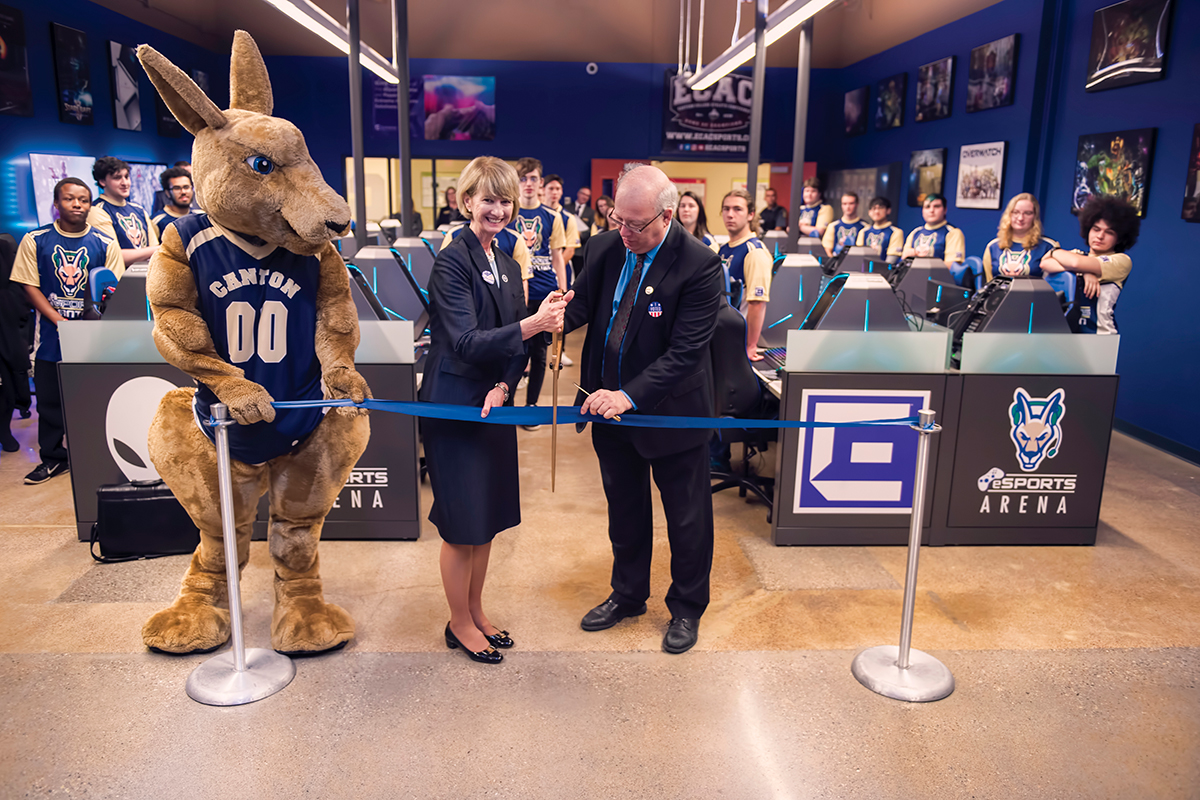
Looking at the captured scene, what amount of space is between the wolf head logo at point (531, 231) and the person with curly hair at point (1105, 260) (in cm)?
325

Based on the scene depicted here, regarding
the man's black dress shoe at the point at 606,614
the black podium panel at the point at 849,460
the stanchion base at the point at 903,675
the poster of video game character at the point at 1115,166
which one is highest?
the poster of video game character at the point at 1115,166

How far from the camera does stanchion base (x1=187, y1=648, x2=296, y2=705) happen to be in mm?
2549

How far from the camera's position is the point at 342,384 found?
265 centimetres

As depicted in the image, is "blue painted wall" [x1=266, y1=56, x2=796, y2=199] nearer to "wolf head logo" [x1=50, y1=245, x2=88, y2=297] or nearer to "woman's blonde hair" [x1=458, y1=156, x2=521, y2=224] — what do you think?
"wolf head logo" [x1=50, y1=245, x2=88, y2=297]

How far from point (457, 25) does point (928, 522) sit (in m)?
11.8

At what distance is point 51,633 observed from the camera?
293 centimetres

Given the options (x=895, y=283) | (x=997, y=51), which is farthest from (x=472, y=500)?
(x=997, y=51)

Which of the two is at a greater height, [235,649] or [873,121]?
[873,121]

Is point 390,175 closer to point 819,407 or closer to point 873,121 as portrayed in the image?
point 873,121

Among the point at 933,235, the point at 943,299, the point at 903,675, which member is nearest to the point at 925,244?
the point at 933,235

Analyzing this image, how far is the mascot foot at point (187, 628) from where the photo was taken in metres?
2.78

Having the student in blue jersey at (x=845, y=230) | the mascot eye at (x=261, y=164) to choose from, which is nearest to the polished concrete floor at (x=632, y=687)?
the mascot eye at (x=261, y=164)

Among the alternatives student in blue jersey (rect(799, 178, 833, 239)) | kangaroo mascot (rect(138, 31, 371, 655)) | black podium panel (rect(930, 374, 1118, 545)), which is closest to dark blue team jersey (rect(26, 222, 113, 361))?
kangaroo mascot (rect(138, 31, 371, 655))

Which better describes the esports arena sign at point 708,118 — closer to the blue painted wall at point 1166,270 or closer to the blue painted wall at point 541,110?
the blue painted wall at point 541,110
